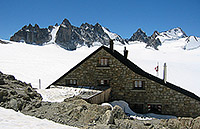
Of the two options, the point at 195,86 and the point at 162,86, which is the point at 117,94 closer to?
the point at 162,86

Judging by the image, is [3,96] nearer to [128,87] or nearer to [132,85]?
[128,87]

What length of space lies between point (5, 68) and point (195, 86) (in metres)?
31.0

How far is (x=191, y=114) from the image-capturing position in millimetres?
11055

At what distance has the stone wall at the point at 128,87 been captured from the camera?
11.1m

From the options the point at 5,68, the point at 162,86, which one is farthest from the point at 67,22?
the point at 162,86

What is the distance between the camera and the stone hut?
1109cm

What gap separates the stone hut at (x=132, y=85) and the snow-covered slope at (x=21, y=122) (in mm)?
6743

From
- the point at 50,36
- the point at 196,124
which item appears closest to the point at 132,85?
the point at 196,124

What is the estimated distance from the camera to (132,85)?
11.9 metres

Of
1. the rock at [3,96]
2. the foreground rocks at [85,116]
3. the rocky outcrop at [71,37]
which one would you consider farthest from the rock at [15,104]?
the rocky outcrop at [71,37]

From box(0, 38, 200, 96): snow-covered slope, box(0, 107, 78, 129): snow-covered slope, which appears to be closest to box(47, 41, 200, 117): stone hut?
box(0, 107, 78, 129): snow-covered slope

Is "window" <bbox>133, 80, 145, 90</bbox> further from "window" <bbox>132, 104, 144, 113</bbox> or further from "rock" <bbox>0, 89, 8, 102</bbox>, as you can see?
"rock" <bbox>0, 89, 8, 102</bbox>

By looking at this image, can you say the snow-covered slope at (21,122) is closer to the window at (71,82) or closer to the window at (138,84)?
the window at (71,82)

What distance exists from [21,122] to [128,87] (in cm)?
816
